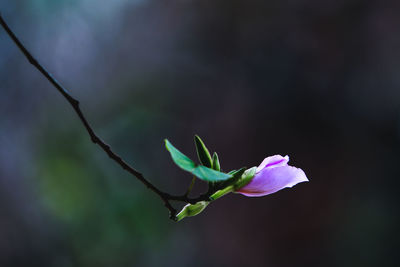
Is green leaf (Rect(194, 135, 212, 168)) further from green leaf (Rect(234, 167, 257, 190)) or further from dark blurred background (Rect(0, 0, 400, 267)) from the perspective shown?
dark blurred background (Rect(0, 0, 400, 267))

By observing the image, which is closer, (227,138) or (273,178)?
(273,178)

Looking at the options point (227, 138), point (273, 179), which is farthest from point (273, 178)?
point (227, 138)

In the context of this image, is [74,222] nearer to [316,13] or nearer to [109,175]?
[109,175]

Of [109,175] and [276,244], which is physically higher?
[109,175]

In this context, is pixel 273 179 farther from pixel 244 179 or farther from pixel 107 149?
pixel 107 149

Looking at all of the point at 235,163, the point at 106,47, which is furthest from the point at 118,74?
the point at 235,163

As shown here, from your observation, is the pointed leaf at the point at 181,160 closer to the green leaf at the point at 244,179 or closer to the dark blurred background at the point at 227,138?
the green leaf at the point at 244,179

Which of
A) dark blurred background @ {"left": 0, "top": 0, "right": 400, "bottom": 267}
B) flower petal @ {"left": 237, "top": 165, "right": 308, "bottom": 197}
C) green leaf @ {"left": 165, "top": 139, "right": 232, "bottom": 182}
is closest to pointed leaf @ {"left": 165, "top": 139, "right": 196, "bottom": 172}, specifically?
green leaf @ {"left": 165, "top": 139, "right": 232, "bottom": 182}
